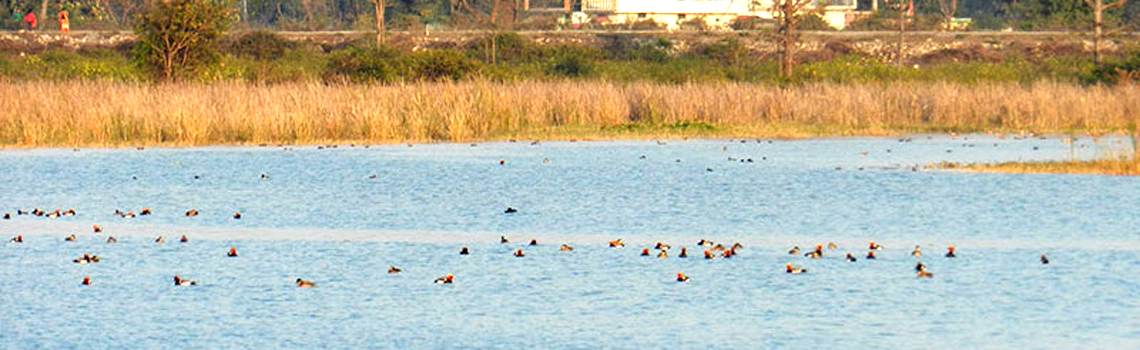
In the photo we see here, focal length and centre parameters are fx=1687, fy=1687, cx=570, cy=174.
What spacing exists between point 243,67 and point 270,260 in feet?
84.5

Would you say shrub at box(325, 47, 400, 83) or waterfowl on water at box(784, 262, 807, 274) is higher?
shrub at box(325, 47, 400, 83)

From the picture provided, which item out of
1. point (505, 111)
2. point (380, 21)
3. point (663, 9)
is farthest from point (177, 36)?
point (663, 9)

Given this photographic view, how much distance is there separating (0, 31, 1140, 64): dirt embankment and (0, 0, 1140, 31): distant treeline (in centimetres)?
232

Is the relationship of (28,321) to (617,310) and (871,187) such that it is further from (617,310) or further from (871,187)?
(871,187)

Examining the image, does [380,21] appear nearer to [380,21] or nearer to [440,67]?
[380,21]

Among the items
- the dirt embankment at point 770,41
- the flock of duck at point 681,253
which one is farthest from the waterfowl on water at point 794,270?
the dirt embankment at point 770,41

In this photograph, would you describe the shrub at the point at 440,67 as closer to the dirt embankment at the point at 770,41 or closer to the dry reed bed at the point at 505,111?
the dry reed bed at the point at 505,111

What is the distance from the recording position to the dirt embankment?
2116 inches

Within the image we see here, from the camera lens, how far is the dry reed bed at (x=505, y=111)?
900 inches

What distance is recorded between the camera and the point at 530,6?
281 feet

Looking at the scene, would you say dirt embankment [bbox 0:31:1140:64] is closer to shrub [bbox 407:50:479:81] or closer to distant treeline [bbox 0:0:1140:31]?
distant treeline [bbox 0:0:1140:31]

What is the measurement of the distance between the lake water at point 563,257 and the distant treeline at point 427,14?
42255mm

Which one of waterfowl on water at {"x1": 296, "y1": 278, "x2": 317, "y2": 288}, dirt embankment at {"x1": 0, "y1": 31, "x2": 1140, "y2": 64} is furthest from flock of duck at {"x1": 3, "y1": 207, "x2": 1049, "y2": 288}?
dirt embankment at {"x1": 0, "y1": 31, "x2": 1140, "y2": 64}

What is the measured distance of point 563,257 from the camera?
1052 cm
